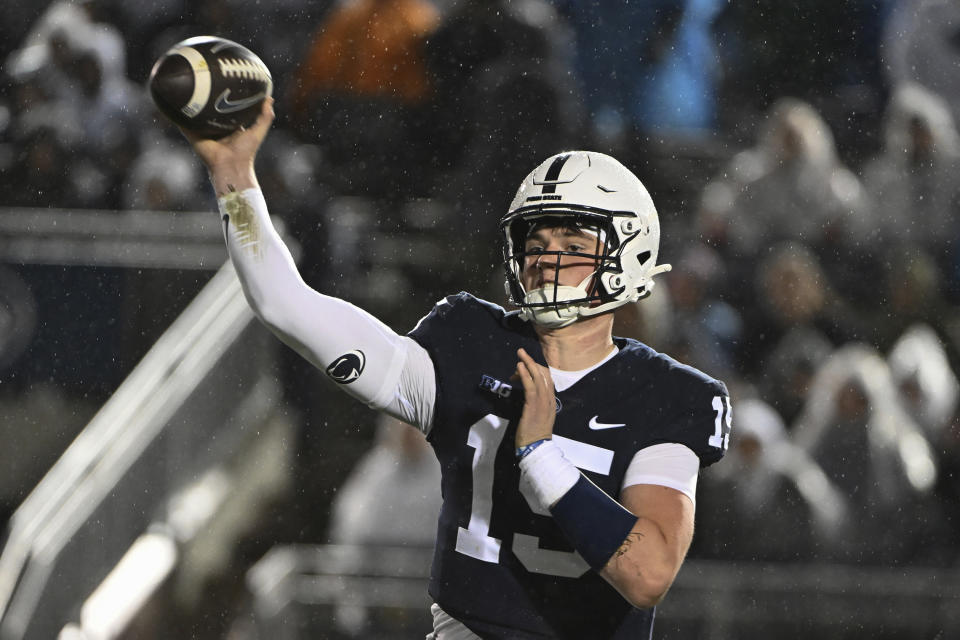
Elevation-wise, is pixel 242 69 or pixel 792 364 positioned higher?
pixel 242 69

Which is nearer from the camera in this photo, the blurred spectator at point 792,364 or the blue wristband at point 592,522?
the blue wristband at point 592,522

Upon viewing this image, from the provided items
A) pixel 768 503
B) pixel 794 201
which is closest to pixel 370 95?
pixel 794 201

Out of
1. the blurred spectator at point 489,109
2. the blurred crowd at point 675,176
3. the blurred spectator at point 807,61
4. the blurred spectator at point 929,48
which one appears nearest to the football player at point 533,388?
the blurred crowd at point 675,176

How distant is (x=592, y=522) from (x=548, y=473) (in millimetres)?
107

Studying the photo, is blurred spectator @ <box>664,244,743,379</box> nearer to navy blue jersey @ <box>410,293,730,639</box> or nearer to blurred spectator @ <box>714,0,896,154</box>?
blurred spectator @ <box>714,0,896,154</box>

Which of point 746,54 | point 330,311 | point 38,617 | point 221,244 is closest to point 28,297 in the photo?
point 221,244

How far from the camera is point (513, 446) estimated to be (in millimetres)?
2238

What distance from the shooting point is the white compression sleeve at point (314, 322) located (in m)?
2.15

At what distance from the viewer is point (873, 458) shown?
5477mm

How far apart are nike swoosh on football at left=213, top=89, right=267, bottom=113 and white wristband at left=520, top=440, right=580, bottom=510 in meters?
0.82

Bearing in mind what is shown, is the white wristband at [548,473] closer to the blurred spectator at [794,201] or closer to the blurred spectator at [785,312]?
the blurred spectator at [785,312]

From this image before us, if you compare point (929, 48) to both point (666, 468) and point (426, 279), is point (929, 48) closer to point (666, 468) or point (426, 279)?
point (426, 279)

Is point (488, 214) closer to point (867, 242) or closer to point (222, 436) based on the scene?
point (222, 436)

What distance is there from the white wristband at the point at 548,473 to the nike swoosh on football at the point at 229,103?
0.82 m
